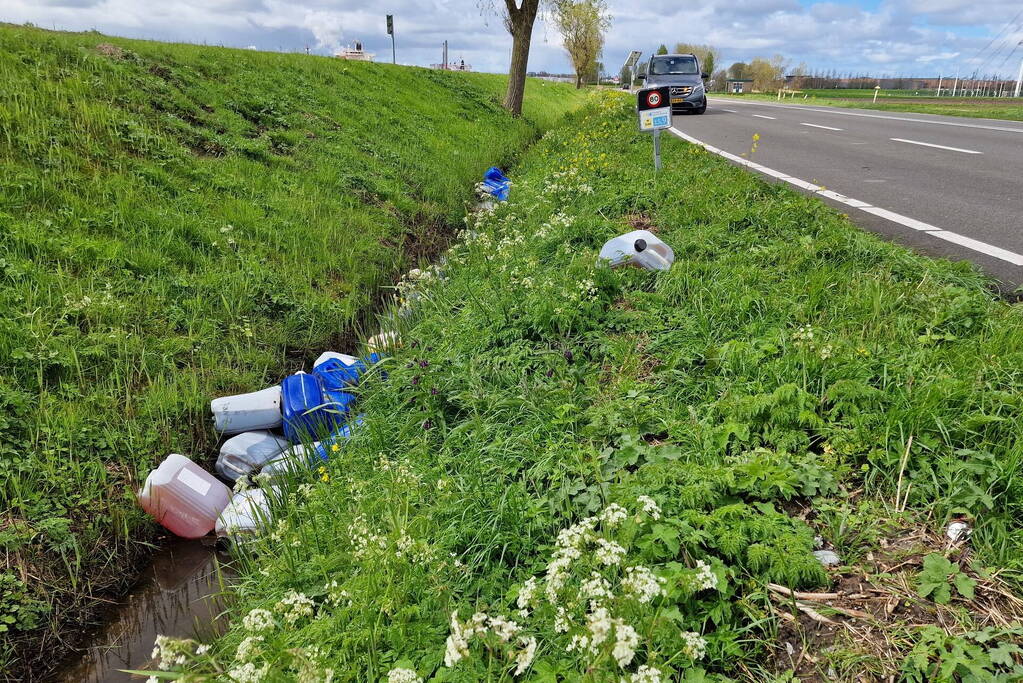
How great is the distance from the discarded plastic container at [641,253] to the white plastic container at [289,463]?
8.12 ft

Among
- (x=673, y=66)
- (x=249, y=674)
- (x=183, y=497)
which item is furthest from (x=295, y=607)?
(x=673, y=66)

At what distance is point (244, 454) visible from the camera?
4.07m

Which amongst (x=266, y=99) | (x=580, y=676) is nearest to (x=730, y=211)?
(x=580, y=676)

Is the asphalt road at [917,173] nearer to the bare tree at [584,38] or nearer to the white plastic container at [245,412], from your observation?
the white plastic container at [245,412]

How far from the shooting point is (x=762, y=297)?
3861 mm

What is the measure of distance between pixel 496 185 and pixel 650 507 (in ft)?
28.3

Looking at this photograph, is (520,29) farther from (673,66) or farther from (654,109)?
(654,109)

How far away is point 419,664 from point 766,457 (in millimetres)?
1567

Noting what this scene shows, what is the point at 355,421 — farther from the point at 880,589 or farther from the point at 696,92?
the point at 696,92

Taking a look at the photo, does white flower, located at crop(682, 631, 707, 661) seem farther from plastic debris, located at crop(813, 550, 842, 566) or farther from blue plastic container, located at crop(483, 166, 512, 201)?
blue plastic container, located at crop(483, 166, 512, 201)

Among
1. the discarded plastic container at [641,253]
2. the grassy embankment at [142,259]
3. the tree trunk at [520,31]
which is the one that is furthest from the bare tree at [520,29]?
the discarded plastic container at [641,253]

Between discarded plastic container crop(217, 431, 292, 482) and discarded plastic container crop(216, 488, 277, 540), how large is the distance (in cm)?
33

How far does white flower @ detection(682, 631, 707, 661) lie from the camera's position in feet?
5.93

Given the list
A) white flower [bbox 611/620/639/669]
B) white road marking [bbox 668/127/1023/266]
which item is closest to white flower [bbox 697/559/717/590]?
white flower [bbox 611/620/639/669]
